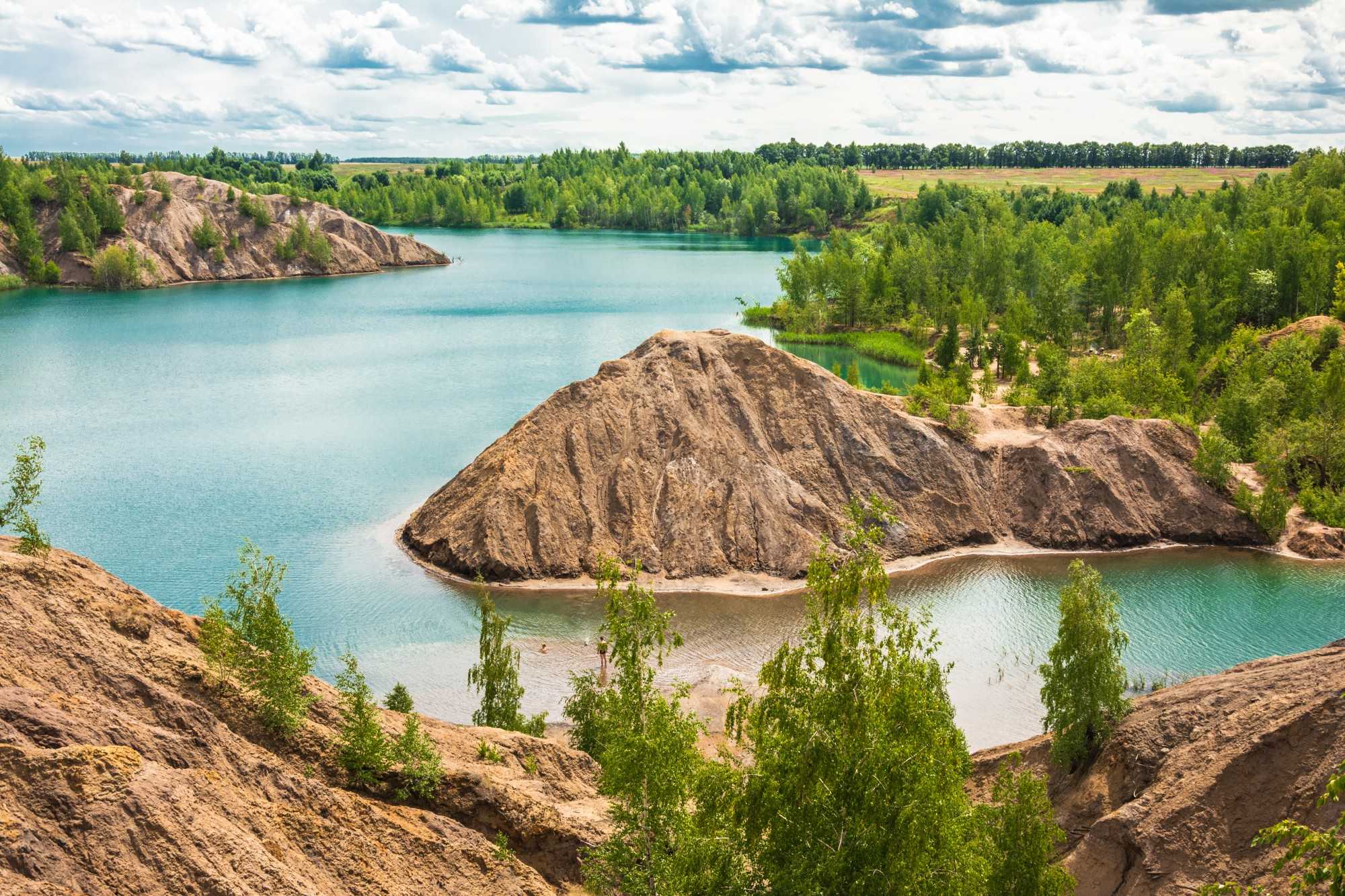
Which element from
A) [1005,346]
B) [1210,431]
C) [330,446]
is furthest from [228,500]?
[1005,346]

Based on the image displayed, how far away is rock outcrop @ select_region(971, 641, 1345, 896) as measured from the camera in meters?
26.5

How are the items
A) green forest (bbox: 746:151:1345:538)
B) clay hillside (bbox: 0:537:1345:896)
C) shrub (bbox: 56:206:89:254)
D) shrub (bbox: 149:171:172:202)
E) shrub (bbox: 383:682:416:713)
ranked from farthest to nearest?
shrub (bbox: 149:171:172:202) → shrub (bbox: 56:206:89:254) → green forest (bbox: 746:151:1345:538) → shrub (bbox: 383:682:416:713) → clay hillside (bbox: 0:537:1345:896)

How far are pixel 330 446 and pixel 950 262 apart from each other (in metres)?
79.9

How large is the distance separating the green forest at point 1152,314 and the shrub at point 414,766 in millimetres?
42487

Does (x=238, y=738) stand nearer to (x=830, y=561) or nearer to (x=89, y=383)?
(x=830, y=561)

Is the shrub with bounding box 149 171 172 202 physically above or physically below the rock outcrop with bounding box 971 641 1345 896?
above

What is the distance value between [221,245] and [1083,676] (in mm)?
162304

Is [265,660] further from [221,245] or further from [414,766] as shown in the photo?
[221,245]

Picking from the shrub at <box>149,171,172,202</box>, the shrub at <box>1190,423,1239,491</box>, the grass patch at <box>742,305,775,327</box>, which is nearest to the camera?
the shrub at <box>1190,423,1239,491</box>

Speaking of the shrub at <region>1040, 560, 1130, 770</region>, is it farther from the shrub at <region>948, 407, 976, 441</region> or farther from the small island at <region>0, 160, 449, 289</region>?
the small island at <region>0, 160, 449, 289</region>

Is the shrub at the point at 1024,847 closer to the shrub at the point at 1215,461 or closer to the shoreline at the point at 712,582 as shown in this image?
the shoreline at the point at 712,582

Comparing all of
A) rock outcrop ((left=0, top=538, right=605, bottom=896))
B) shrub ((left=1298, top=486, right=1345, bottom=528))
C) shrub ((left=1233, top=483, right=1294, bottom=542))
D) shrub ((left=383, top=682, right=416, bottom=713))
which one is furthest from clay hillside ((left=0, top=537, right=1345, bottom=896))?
shrub ((left=1298, top=486, right=1345, bottom=528))

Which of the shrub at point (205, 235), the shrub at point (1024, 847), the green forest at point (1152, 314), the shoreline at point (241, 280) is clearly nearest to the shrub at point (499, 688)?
the shrub at point (1024, 847)

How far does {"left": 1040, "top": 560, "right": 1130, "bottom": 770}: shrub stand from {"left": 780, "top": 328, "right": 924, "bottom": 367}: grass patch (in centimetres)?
7114
